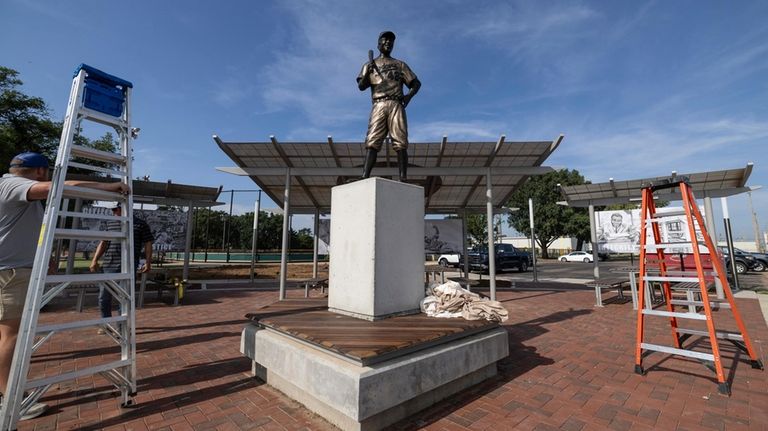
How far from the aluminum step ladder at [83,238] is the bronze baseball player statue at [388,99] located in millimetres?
2586

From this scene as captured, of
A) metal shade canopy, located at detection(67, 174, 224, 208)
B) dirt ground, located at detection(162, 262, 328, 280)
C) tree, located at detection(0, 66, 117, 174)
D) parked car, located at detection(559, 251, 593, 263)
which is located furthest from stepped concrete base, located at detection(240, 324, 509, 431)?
parked car, located at detection(559, 251, 593, 263)

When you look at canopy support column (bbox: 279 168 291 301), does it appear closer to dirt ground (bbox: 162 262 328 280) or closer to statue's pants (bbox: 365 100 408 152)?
statue's pants (bbox: 365 100 408 152)

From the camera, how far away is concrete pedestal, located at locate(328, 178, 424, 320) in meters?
3.61

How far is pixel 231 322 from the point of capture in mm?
6117

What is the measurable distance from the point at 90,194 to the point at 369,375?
98.7 inches

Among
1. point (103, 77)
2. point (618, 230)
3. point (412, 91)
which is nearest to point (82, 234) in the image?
point (103, 77)

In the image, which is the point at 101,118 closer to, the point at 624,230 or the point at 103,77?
the point at 103,77

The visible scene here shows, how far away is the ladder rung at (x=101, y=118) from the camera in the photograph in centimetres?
261

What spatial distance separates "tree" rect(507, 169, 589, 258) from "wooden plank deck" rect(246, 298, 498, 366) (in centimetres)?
3302

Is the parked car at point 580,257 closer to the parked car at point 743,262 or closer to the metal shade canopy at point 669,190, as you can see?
the parked car at point 743,262

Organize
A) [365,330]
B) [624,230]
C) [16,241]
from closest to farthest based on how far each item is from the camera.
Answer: [16,241] → [365,330] → [624,230]

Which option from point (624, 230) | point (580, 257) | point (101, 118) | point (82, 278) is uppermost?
point (101, 118)

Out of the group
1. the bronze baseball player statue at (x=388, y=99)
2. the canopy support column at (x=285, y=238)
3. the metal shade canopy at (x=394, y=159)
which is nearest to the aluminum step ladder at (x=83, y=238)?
the bronze baseball player statue at (x=388, y=99)

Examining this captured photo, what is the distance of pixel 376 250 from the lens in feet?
11.7
